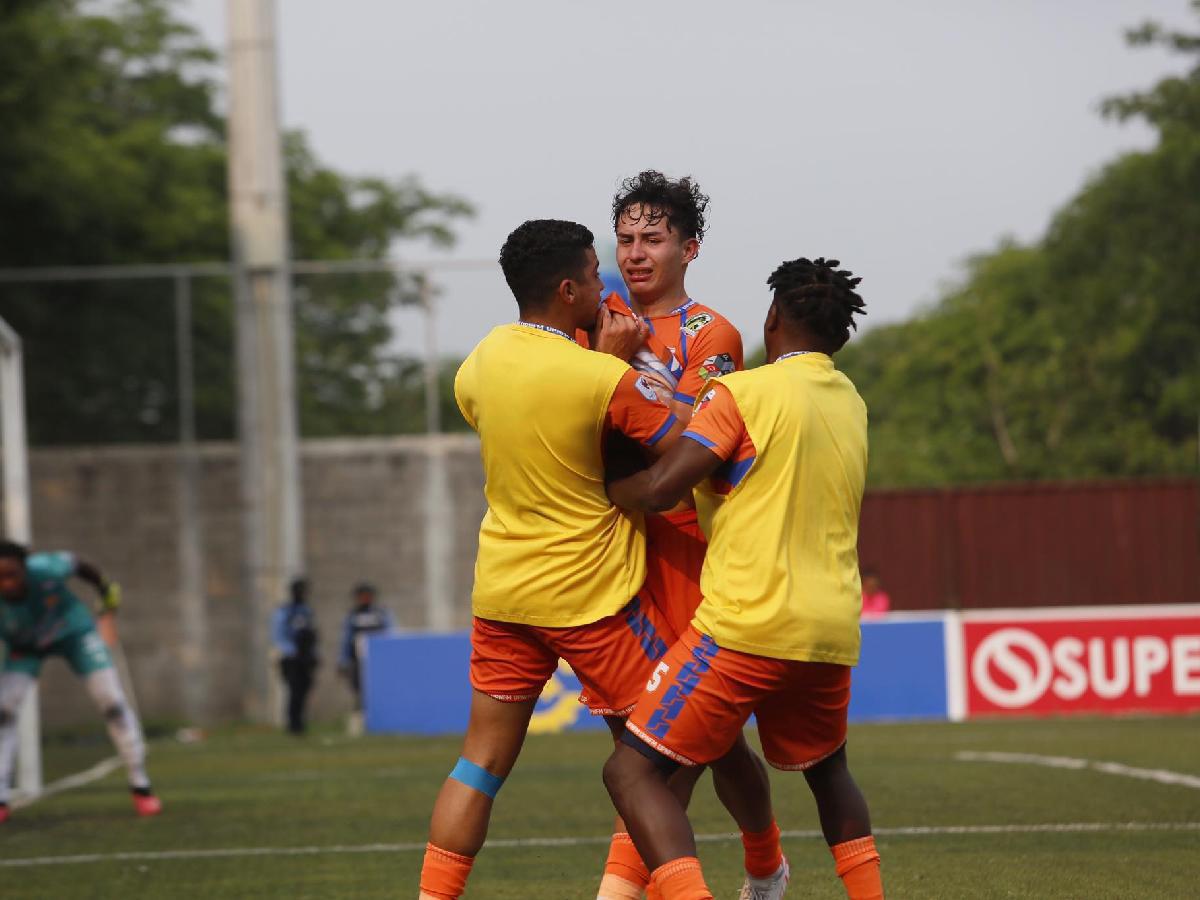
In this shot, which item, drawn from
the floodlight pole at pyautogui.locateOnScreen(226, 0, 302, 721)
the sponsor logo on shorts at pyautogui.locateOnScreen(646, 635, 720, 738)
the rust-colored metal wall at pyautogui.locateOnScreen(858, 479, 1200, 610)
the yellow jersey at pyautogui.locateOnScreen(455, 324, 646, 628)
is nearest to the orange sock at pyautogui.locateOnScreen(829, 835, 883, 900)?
the sponsor logo on shorts at pyautogui.locateOnScreen(646, 635, 720, 738)

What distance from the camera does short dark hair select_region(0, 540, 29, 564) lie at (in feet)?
41.3

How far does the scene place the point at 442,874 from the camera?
19.8 ft

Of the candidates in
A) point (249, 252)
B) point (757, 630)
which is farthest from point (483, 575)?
point (249, 252)

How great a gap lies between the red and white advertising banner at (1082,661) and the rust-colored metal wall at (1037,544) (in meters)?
9.45

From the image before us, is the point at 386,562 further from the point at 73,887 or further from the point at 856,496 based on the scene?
A: the point at 856,496

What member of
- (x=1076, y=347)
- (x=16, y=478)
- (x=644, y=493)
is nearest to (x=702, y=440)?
(x=644, y=493)

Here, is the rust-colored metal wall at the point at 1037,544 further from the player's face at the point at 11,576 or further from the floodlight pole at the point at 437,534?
the player's face at the point at 11,576

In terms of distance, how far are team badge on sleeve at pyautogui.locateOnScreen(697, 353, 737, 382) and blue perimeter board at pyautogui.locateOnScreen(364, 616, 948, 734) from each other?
15447 mm

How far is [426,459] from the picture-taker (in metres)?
28.0

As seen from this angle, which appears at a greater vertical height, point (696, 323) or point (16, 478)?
point (696, 323)

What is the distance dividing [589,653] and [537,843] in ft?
13.9

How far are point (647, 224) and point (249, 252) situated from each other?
21565 millimetres

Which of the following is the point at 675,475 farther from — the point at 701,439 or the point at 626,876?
the point at 626,876

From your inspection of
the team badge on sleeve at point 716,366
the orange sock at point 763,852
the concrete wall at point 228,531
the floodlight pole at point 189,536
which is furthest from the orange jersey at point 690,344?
the floodlight pole at point 189,536
